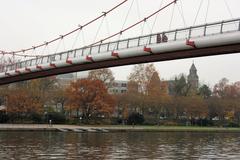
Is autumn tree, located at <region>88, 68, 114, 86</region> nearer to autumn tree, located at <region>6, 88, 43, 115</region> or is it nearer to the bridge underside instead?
autumn tree, located at <region>6, 88, 43, 115</region>

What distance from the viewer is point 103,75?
3538 inches

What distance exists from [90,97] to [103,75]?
8663 millimetres

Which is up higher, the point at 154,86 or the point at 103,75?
the point at 103,75

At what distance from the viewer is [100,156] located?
108 ft

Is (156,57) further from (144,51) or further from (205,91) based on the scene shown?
(205,91)

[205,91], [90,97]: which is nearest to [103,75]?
[90,97]

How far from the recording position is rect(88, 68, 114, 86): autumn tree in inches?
3461

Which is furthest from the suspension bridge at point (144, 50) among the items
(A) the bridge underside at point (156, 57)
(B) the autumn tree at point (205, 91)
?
(B) the autumn tree at point (205, 91)

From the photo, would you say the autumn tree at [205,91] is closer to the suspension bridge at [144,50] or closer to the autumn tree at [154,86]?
the autumn tree at [154,86]

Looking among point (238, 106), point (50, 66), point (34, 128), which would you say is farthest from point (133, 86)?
point (50, 66)

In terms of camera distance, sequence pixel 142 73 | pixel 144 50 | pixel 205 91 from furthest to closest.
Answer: pixel 205 91, pixel 142 73, pixel 144 50

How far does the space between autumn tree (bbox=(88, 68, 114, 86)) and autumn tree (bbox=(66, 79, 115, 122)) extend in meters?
4.21

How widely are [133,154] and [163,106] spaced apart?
192 feet

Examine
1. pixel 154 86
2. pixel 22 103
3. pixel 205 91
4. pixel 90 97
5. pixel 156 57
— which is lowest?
pixel 22 103
